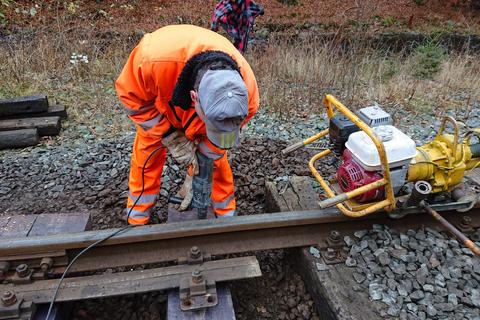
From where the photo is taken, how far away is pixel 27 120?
461 centimetres

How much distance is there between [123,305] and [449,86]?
580cm

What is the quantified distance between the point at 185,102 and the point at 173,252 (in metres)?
1.05

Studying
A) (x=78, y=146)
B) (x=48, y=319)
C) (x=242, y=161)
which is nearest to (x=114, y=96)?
(x=78, y=146)

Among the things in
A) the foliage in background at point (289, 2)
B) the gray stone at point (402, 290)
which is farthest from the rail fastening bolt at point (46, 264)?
the foliage in background at point (289, 2)

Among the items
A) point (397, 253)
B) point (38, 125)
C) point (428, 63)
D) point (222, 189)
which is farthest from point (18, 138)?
point (428, 63)

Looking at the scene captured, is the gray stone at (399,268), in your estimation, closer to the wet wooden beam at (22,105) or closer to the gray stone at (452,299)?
the gray stone at (452,299)

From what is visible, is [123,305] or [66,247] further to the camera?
[123,305]

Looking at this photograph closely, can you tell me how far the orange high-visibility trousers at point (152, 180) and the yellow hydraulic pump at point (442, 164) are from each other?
4.64 feet

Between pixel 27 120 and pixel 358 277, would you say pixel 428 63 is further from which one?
pixel 27 120

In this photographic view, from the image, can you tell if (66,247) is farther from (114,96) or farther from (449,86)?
(449,86)

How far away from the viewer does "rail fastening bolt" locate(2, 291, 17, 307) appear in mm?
2279

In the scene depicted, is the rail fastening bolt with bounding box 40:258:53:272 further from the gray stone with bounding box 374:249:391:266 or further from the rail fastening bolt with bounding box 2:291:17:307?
the gray stone with bounding box 374:249:391:266

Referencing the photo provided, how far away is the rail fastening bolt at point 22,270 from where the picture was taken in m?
2.49

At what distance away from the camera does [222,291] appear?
2453 millimetres
